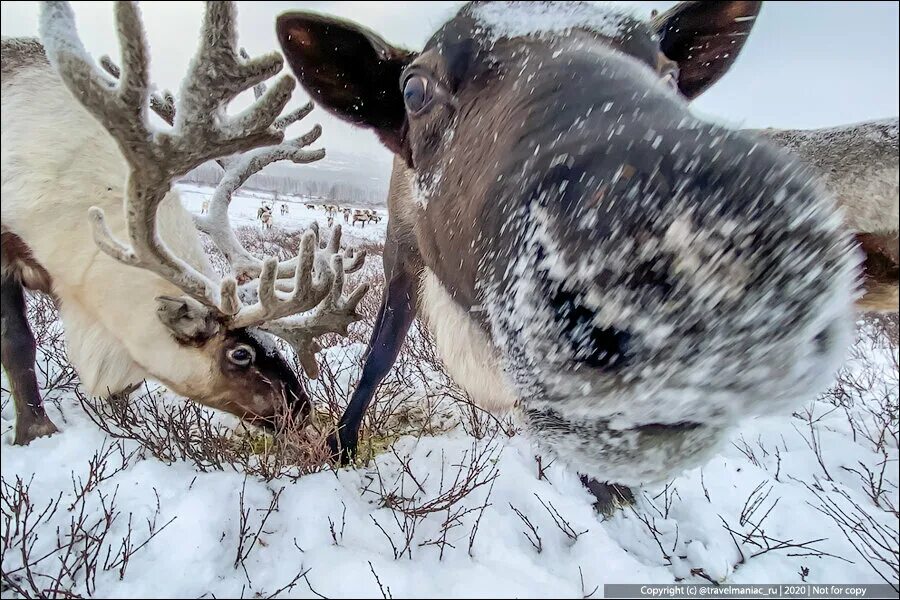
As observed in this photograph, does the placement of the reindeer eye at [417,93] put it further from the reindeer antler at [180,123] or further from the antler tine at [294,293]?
the antler tine at [294,293]

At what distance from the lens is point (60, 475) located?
1.59m

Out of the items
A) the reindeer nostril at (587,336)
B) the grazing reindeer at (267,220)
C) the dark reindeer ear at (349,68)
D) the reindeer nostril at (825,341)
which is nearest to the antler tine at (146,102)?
the dark reindeer ear at (349,68)

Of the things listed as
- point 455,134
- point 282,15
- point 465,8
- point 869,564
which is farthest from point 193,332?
point 869,564

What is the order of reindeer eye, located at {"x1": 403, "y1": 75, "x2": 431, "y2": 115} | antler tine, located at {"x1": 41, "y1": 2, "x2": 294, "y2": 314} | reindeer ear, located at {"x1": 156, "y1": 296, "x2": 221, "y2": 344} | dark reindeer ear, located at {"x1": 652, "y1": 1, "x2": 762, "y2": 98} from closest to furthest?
antler tine, located at {"x1": 41, "y1": 2, "x2": 294, "y2": 314} < reindeer eye, located at {"x1": 403, "y1": 75, "x2": 431, "y2": 115} < dark reindeer ear, located at {"x1": 652, "y1": 1, "x2": 762, "y2": 98} < reindeer ear, located at {"x1": 156, "y1": 296, "x2": 221, "y2": 344}

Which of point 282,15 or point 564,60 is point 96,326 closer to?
point 282,15

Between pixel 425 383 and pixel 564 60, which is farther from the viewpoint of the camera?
pixel 425 383

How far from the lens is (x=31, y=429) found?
1.69 m

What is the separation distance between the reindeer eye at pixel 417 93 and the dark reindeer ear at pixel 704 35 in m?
0.98

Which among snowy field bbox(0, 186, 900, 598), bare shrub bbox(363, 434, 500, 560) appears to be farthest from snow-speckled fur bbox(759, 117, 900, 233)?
bare shrub bbox(363, 434, 500, 560)

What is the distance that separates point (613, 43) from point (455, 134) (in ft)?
1.75

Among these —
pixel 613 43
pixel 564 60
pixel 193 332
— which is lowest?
pixel 193 332

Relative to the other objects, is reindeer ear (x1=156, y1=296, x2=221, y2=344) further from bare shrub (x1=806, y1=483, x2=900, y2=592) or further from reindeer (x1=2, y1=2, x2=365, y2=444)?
bare shrub (x1=806, y1=483, x2=900, y2=592)

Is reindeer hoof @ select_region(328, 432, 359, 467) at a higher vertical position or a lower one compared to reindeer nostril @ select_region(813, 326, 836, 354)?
lower

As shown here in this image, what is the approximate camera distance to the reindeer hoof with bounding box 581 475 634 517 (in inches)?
90.4
